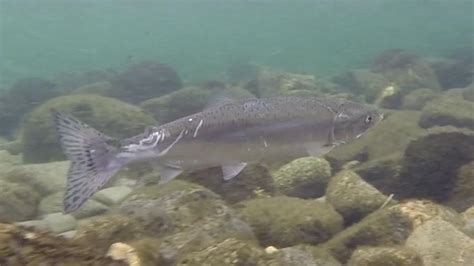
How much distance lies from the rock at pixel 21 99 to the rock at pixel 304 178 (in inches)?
394

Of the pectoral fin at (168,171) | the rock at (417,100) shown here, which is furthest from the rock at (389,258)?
the rock at (417,100)

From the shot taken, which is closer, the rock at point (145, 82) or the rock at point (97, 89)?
the rock at point (97, 89)

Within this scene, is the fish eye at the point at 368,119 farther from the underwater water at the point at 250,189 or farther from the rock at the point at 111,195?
the rock at the point at 111,195

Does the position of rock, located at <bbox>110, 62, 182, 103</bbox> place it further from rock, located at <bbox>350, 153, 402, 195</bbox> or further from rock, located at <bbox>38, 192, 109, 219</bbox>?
rock, located at <bbox>350, 153, 402, 195</bbox>

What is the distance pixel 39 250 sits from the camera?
3.51m

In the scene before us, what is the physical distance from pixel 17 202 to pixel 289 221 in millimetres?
3225

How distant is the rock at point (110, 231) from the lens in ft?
15.1

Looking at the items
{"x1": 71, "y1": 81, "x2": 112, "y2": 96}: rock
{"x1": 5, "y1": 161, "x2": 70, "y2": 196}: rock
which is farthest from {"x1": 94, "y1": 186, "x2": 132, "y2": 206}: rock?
{"x1": 71, "y1": 81, "x2": 112, "y2": 96}: rock

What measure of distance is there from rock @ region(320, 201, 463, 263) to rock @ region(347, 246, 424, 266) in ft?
2.29

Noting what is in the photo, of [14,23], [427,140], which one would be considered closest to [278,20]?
[14,23]

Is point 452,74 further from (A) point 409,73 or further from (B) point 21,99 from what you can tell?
(B) point 21,99

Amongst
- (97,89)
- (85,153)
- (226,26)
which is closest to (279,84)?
(97,89)

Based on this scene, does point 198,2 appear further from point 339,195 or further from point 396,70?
point 339,195

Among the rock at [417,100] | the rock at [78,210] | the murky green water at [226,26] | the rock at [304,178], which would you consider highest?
the rock at [78,210]
